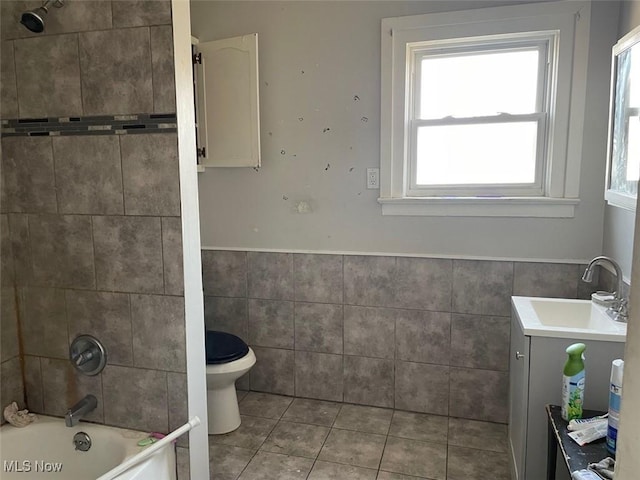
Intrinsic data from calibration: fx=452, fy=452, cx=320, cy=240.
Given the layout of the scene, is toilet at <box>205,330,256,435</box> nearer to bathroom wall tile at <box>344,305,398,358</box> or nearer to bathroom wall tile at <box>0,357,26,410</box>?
bathroom wall tile at <box>344,305,398,358</box>

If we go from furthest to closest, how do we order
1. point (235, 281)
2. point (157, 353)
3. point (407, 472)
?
point (235, 281), point (407, 472), point (157, 353)

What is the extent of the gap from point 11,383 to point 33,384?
0.08 meters

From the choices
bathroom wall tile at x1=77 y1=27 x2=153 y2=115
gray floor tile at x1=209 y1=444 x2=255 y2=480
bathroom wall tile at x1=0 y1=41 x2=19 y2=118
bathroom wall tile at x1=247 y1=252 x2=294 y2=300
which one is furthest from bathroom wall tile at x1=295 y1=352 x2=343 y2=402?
bathroom wall tile at x1=0 y1=41 x2=19 y2=118

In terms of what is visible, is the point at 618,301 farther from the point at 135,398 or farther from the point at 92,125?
the point at 92,125

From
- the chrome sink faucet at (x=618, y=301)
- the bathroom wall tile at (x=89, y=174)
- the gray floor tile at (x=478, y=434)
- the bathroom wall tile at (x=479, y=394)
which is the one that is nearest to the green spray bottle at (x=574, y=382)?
the chrome sink faucet at (x=618, y=301)

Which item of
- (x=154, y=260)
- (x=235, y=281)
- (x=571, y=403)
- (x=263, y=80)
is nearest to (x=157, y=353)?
(x=154, y=260)

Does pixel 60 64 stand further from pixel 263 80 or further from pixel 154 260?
pixel 263 80

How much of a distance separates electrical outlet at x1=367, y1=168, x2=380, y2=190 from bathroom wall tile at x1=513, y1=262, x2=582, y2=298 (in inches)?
34.6

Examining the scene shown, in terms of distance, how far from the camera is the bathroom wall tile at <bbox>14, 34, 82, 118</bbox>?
1.68 metres

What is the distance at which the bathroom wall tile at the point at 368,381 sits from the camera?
271 centimetres

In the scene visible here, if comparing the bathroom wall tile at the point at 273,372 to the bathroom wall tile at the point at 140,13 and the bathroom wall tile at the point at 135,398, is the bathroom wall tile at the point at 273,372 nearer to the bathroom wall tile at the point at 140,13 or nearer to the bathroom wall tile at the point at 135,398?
the bathroom wall tile at the point at 135,398

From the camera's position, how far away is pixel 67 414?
5.87 feet

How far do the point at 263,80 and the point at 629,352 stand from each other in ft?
8.13

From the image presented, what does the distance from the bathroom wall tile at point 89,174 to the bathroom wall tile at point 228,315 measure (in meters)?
1.36
